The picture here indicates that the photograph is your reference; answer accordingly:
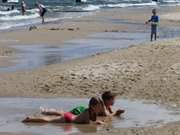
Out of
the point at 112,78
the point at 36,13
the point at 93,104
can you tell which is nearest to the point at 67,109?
the point at 93,104

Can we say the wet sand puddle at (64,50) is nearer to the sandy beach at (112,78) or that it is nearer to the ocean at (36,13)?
the sandy beach at (112,78)

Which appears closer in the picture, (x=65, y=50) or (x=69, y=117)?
(x=69, y=117)

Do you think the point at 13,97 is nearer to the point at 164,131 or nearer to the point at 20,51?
the point at 164,131

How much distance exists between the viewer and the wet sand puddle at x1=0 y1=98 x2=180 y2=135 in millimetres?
9016

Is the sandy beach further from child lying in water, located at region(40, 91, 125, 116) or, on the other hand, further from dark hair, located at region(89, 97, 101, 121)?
dark hair, located at region(89, 97, 101, 121)

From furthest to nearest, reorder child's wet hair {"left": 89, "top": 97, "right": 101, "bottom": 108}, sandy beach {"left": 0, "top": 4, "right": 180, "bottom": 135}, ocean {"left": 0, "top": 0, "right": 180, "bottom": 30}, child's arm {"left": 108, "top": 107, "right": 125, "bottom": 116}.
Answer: ocean {"left": 0, "top": 0, "right": 180, "bottom": 30} → sandy beach {"left": 0, "top": 4, "right": 180, "bottom": 135} → child's arm {"left": 108, "top": 107, "right": 125, "bottom": 116} → child's wet hair {"left": 89, "top": 97, "right": 101, "bottom": 108}

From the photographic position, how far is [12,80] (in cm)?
1362

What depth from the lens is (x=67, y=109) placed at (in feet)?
34.7

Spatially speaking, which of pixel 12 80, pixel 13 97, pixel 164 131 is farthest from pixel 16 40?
pixel 164 131

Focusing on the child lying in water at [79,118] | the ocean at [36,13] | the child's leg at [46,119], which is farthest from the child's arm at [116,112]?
the ocean at [36,13]

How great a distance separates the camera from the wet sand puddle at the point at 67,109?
9016mm

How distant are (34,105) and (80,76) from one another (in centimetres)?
232

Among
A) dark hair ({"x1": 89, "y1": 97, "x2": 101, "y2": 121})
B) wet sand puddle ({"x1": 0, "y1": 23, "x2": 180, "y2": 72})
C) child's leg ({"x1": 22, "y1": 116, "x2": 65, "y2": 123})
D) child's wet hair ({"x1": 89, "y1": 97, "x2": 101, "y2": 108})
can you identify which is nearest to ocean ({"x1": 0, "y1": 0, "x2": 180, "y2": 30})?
wet sand puddle ({"x1": 0, "y1": 23, "x2": 180, "y2": 72})

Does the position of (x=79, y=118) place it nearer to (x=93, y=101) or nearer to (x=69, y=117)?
(x=69, y=117)
